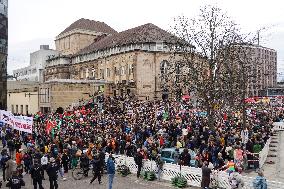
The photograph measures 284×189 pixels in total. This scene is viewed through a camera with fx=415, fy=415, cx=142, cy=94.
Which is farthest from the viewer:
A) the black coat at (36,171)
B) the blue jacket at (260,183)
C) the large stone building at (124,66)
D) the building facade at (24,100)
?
the building facade at (24,100)

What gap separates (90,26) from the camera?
282ft

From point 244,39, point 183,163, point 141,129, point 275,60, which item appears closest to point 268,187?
point 183,163

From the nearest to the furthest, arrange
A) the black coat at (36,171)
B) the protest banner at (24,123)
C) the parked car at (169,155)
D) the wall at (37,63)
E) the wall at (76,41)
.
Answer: the black coat at (36,171) < the parked car at (169,155) < the protest banner at (24,123) < the wall at (76,41) < the wall at (37,63)

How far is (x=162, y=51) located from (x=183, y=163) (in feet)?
138

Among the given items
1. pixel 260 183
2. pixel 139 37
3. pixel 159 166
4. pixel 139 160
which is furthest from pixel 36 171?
pixel 139 37

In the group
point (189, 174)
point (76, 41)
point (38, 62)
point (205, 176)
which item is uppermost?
point (76, 41)

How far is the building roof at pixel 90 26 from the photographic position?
84.6 meters

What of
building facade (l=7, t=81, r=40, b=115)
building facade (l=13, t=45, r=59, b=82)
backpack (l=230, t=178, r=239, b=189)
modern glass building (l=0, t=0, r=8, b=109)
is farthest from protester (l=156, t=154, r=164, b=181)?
building facade (l=13, t=45, r=59, b=82)

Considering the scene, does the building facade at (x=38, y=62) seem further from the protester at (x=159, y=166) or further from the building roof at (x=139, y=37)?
the protester at (x=159, y=166)

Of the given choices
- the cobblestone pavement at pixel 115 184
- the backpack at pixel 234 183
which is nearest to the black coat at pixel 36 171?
the cobblestone pavement at pixel 115 184

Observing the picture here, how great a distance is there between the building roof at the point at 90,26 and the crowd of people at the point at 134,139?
45.1 m

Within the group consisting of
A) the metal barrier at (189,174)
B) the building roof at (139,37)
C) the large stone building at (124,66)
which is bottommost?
the metal barrier at (189,174)

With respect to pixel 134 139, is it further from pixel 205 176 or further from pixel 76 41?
pixel 76 41

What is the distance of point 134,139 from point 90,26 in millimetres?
62336
